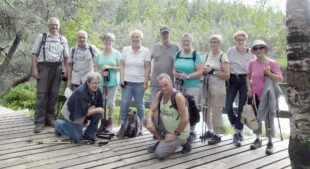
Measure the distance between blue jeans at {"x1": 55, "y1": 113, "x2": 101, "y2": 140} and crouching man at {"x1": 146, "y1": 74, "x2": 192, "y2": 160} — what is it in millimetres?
831

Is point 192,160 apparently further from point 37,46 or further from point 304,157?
point 37,46

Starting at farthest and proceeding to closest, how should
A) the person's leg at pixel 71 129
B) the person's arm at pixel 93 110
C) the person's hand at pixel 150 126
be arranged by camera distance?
1. the person's leg at pixel 71 129
2. the person's arm at pixel 93 110
3. the person's hand at pixel 150 126

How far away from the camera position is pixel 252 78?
4.71 meters

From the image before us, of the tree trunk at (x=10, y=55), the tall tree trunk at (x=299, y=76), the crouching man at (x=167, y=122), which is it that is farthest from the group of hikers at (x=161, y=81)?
the tree trunk at (x=10, y=55)

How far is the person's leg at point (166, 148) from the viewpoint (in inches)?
169

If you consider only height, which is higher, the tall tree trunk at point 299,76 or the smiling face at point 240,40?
the smiling face at point 240,40

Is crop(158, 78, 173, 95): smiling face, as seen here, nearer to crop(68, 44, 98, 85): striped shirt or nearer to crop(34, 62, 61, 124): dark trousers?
crop(68, 44, 98, 85): striped shirt

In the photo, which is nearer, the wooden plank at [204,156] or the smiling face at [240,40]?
the wooden plank at [204,156]

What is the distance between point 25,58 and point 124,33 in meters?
5.34

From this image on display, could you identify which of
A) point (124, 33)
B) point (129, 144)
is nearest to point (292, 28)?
point (129, 144)

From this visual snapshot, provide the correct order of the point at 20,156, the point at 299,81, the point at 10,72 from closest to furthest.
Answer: the point at 299,81 < the point at 20,156 < the point at 10,72

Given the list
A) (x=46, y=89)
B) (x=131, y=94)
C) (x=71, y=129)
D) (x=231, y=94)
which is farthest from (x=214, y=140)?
(x=46, y=89)

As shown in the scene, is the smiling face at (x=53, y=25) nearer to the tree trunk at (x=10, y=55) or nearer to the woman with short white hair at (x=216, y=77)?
the woman with short white hair at (x=216, y=77)

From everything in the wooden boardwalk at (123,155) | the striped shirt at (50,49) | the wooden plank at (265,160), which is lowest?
the wooden plank at (265,160)
